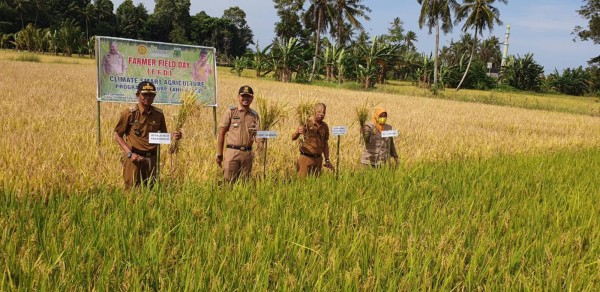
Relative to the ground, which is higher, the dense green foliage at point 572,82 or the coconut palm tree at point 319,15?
the coconut palm tree at point 319,15

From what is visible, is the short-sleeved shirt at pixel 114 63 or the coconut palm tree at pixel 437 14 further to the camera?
the coconut palm tree at pixel 437 14

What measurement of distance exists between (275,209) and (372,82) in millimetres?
31996

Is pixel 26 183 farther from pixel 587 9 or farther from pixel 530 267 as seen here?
pixel 587 9

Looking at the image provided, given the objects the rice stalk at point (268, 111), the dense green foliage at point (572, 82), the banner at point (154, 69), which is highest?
the dense green foliage at point (572, 82)

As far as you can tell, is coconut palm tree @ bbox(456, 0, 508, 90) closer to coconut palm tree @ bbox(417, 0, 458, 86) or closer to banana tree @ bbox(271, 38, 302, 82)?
coconut palm tree @ bbox(417, 0, 458, 86)

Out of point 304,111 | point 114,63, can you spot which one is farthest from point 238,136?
point 114,63

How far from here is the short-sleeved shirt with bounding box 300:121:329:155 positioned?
15.5 feet

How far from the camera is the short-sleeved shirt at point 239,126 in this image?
4395mm

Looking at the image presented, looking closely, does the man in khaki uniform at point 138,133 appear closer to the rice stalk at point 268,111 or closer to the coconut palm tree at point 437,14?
the rice stalk at point 268,111

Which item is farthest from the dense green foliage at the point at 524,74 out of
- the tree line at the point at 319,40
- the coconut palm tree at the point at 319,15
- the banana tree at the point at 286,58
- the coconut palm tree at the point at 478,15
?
the banana tree at the point at 286,58

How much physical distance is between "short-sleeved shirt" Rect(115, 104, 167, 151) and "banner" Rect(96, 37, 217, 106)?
2.10 meters

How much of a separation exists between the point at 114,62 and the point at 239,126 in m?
3.20

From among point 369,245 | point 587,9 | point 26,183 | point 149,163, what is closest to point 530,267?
point 369,245

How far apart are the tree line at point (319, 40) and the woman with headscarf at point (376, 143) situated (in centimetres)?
2685
